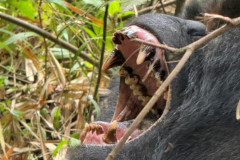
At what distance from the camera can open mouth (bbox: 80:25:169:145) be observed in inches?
60.6

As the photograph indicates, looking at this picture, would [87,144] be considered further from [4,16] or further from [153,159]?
[4,16]

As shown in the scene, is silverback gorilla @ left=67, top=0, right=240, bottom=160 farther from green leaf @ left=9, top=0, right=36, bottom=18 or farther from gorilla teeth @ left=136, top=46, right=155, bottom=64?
green leaf @ left=9, top=0, right=36, bottom=18

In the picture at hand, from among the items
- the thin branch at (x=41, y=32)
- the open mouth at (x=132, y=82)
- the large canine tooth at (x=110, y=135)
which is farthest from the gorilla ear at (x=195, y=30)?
the thin branch at (x=41, y=32)

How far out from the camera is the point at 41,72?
2.79 meters

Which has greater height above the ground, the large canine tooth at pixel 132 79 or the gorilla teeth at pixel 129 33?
the gorilla teeth at pixel 129 33

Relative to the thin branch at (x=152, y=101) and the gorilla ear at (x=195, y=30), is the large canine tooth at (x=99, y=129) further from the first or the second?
the thin branch at (x=152, y=101)

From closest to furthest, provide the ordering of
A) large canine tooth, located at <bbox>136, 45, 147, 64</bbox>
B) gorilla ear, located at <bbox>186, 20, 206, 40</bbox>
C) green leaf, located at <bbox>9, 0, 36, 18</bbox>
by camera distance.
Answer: large canine tooth, located at <bbox>136, 45, 147, 64</bbox>
gorilla ear, located at <bbox>186, 20, 206, 40</bbox>
green leaf, located at <bbox>9, 0, 36, 18</bbox>

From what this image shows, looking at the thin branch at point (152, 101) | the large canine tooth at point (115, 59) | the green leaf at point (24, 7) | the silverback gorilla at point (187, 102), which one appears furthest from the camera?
the green leaf at point (24, 7)

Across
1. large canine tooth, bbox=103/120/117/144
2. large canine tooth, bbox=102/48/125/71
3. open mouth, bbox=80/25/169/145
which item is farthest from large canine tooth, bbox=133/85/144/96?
large canine tooth, bbox=103/120/117/144

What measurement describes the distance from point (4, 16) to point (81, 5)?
0.45 m

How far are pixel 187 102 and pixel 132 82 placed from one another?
0.38 metres

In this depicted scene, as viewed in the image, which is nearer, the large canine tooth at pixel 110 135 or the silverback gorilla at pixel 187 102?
the silverback gorilla at pixel 187 102

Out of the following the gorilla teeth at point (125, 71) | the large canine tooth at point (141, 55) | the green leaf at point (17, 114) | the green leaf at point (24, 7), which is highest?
the green leaf at point (24, 7)

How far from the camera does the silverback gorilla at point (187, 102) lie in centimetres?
138
